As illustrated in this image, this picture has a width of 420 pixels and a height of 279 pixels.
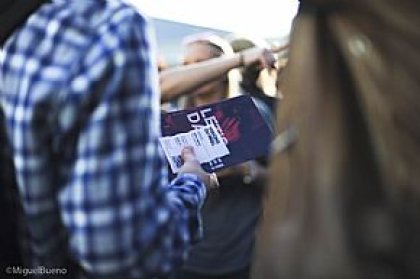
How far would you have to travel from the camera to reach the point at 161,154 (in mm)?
1359

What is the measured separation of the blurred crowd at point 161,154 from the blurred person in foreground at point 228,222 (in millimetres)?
633

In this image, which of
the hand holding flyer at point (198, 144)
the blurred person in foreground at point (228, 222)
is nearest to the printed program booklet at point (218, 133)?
the hand holding flyer at point (198, 144)

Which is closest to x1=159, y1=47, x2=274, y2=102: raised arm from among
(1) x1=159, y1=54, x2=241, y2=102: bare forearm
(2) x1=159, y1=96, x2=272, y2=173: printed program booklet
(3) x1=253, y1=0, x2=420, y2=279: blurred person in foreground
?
(1) x1=159, y1=54, x2=241, y2=102: bare forearm

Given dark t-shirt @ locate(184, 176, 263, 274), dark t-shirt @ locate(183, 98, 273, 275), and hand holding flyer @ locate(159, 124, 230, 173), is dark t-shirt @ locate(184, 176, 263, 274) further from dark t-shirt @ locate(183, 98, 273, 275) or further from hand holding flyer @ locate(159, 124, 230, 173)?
hand holding flyer @ locate(159, 124, 230, 173)

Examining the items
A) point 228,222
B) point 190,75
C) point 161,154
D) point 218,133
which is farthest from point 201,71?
point 161,154

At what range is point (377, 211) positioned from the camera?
3.42 feet

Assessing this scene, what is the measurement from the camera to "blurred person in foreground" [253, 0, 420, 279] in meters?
1.02

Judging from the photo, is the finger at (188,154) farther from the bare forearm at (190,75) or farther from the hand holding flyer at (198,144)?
the bare forearm at (190,75)

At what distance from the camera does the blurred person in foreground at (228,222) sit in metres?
2.32

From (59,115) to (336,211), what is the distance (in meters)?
0.48

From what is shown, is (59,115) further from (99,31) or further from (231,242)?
(231,242)

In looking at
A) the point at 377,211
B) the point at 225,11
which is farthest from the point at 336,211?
the point at 225,11

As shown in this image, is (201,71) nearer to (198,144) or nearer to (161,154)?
(198,144)

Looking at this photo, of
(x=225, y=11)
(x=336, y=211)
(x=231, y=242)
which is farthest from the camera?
(x=225, y=11)
